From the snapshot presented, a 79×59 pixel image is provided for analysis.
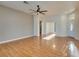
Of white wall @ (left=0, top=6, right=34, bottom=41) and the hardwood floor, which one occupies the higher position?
white wall @ (left=0, top=6, right=34, bottom=41)

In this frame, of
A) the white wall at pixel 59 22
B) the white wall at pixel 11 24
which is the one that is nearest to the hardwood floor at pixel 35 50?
the white wall at pixel 11 24

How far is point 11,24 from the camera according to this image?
7895mm

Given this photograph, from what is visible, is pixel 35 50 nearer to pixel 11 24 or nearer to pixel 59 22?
pixel 11 24

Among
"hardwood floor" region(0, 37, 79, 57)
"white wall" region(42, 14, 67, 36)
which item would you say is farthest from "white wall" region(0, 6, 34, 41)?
"white wall" region(42, 14, 67, 36)

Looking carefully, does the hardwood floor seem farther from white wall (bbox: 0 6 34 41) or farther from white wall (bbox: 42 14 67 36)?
white wall (bbox: 42 14 67 36)

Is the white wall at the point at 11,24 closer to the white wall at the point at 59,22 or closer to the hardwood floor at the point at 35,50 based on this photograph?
the hardwood floor at the point at 35,50

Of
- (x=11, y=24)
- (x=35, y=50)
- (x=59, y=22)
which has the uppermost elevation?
(x=11, y=24)

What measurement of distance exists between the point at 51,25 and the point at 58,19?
1033mm

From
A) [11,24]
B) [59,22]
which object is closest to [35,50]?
[11,24]

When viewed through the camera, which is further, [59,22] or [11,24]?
[59,22]

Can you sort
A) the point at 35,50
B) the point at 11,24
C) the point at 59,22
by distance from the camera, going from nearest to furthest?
the point at 35,50, the point at 11,24, the point at 59,22

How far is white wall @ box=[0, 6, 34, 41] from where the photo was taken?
714 centimetres

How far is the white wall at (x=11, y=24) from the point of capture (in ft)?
23.4

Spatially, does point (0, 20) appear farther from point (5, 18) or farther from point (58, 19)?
point (58, 19)
